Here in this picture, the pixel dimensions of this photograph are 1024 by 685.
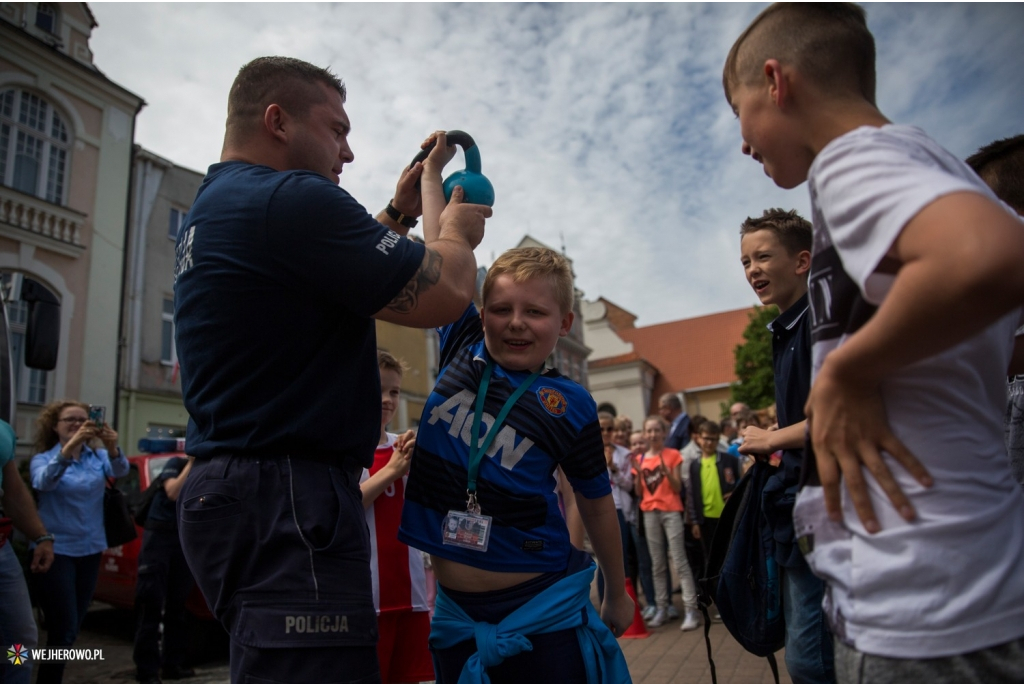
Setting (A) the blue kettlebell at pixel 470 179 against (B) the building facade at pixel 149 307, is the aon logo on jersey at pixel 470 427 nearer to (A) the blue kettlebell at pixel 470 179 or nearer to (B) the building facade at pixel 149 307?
(A) the blue kettlebell at pixel 470 179

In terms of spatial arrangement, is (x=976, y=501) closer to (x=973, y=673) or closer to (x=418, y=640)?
(x=973, y=673)

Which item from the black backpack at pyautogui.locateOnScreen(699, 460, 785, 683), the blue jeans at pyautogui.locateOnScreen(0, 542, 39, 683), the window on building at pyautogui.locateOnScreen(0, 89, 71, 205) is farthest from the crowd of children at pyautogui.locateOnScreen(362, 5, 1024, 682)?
the window on building at pyautogui.locateOnScreen(0, 89, 71, 205)

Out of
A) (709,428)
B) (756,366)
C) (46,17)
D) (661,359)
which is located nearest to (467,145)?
(709,428)

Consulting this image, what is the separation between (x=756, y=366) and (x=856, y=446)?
40642 mm

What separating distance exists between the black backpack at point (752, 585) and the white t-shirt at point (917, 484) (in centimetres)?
135

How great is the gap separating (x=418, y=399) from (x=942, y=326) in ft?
93.8

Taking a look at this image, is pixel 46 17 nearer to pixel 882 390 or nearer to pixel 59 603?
pixel 59 603

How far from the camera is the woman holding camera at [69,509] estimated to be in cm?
500

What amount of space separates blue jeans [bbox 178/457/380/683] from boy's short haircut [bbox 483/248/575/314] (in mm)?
995

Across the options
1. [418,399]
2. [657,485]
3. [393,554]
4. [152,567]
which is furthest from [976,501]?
[418,399]

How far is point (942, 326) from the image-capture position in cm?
102

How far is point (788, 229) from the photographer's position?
9.02 feet

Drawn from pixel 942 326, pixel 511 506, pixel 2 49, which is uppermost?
pixel 2 49

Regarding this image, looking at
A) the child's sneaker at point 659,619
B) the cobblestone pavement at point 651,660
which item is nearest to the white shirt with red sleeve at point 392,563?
the cobblestone pavement at point 651,660
